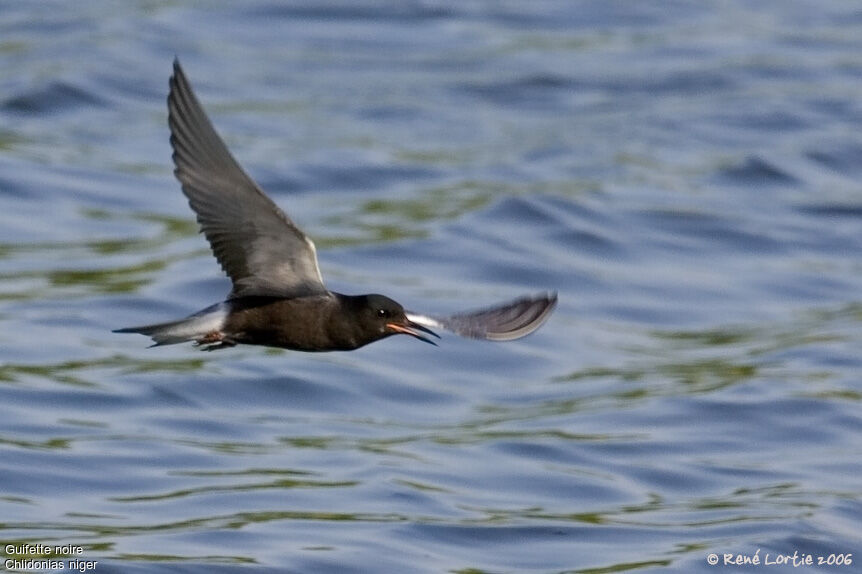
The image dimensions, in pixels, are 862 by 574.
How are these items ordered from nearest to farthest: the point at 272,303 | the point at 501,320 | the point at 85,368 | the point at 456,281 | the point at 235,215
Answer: the point at 235,215
the point at 272,303
the point at 501,320
the point at 85,368
the point at 456,281

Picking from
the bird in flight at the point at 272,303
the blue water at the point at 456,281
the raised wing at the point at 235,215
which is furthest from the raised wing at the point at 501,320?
the blue water at the point at 456,281

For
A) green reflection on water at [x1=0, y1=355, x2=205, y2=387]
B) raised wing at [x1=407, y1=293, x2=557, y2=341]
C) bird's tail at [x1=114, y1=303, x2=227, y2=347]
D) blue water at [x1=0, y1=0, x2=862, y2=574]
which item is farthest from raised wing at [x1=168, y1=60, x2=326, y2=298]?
green reflection on water at [x1=0, y1=355, x2=205, y2=387]

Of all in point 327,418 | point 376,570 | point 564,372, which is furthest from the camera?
point 564,372

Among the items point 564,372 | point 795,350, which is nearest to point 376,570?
point 564,372

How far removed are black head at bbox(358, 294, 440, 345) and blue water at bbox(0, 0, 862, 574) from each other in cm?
217

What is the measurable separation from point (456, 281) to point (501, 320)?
25.3ft

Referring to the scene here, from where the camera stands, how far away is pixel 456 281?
16.1m

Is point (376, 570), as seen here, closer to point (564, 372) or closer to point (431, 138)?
point (564, 372)

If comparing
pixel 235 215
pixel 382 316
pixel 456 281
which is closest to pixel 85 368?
pixel 456 281

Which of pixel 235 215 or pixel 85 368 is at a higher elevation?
pixel 235 215

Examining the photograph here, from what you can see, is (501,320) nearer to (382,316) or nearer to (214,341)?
(382,316)

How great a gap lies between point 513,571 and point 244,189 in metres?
3.44

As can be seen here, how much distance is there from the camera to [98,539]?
10.1m

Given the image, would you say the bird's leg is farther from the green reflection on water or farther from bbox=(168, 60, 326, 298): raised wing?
the green reflection on water
